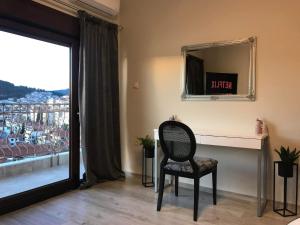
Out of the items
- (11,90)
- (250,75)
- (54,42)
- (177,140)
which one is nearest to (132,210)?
(177,140)

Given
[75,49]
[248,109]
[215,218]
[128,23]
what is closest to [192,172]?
[215,218]

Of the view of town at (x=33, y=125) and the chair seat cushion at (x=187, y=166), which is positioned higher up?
the view of town at (x=33, y=125)

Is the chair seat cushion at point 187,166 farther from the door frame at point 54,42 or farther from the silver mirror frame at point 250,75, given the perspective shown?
the door frame at point 54,42

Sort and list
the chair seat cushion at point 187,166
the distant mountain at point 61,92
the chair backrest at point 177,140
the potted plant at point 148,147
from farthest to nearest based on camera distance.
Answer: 1. the potted plant at point 148,147
2. the distant mountain at point 61,92
3. the chair seat cushion at point 187,166
4. the chair backrest at point 177,140

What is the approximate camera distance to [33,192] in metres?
3.04

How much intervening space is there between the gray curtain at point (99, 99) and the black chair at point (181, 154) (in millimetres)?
1141

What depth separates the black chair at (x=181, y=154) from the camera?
262 centimetres

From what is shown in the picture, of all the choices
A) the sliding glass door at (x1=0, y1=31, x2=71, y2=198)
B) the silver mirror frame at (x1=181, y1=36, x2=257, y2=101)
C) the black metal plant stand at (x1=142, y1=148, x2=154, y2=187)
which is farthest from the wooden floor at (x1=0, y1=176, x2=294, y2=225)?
the silver mirror frame at (x1=181, y1=36, x2=257, y2=101)

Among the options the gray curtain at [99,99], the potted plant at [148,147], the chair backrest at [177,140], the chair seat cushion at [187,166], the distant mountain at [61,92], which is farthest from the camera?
the potted plant at [148,147]

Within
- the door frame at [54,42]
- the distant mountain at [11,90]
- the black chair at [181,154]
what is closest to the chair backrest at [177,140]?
the black chair at [181,154]

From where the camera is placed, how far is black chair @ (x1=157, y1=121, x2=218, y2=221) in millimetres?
2625

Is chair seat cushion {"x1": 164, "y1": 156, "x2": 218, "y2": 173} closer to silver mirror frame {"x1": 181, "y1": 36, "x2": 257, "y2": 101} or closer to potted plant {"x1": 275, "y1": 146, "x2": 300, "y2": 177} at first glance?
potted plant {"x1": 275, "y1": 146, "x2": 300, "y2": 177}

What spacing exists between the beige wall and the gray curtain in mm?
244

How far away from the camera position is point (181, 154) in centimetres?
270
